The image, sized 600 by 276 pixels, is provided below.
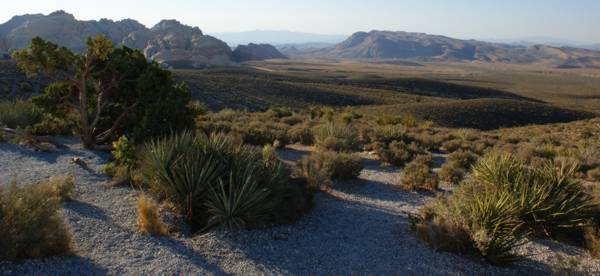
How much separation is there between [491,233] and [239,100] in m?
31.3

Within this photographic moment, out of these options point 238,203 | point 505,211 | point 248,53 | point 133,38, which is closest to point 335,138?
point 238,203

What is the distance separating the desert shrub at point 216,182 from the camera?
20.8ft

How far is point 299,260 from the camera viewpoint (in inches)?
220

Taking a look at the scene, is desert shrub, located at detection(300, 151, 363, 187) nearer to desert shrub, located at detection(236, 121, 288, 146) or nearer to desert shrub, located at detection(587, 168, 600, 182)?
desert shrub, located at detection(236, 121, 288, 146)

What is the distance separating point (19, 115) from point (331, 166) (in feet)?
34.9

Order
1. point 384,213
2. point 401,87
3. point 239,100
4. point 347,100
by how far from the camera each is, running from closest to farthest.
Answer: point 384,213, point 239,100, point 347,100, point 401,87

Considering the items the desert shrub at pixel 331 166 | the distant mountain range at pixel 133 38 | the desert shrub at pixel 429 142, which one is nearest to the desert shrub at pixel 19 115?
the desert shrub at pixel 331 166

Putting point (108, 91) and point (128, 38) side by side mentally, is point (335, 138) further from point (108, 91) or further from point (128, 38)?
point (128, 38)

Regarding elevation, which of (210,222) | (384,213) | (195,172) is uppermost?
(195,172)

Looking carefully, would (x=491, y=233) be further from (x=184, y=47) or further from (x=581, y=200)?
(x=184, y=47)

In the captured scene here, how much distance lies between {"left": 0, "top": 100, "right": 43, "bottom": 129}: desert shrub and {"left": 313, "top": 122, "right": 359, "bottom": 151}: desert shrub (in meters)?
9.19

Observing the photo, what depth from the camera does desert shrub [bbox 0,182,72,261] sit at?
463 cm

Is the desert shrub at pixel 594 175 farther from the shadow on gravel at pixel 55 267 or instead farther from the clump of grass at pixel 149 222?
the shadow on gravel at pixel 55 267

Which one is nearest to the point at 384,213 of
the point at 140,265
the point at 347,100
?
the point at 140,265
